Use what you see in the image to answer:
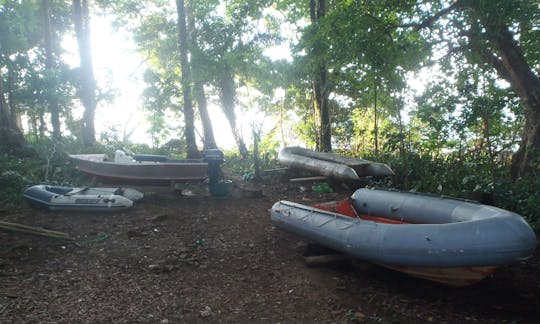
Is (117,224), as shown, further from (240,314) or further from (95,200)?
(240,314)

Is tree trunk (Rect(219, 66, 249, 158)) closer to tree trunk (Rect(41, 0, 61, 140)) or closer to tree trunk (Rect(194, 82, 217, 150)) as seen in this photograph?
tree trunk (Rect(194, 82, 217, 150))

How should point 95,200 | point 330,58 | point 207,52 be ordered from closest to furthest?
point 95,200, point 330,58, point 207,52

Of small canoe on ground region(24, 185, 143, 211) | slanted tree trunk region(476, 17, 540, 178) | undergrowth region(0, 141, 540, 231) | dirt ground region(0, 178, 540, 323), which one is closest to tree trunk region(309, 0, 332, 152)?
undergrowth region(0, 141, 540, 231)

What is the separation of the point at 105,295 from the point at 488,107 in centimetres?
727

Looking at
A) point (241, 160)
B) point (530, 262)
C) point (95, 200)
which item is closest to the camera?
point (530, 262)

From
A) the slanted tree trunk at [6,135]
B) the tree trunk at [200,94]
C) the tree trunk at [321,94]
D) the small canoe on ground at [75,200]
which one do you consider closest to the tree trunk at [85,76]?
the slanted tree trunk at [6,135]

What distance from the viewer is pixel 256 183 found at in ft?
27.7

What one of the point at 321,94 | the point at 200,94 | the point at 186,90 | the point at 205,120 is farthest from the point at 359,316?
the point at 200,94

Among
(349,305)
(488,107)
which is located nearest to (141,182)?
(349,305)

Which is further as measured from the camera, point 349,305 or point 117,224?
point 117,224

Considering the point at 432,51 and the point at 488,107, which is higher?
the point at 432,51

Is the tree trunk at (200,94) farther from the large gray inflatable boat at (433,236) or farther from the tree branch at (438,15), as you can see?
the large gray inflatable boat at (433,236)

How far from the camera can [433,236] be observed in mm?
3123

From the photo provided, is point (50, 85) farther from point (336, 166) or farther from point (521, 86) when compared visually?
point (521, 86)
